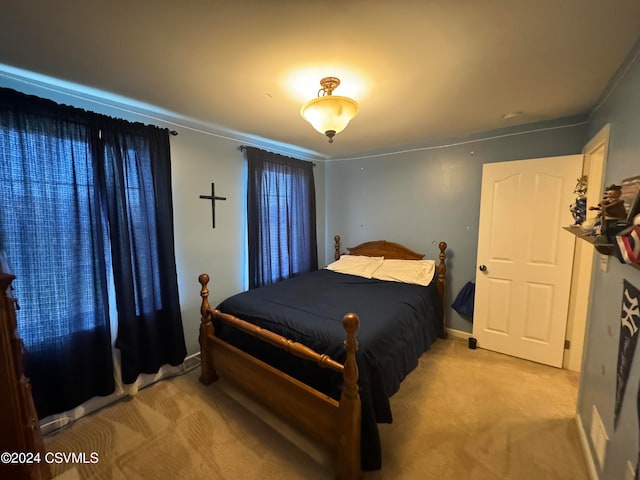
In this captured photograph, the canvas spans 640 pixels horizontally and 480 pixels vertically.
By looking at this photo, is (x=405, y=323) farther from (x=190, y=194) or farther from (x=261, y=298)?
(x=190, y=194)

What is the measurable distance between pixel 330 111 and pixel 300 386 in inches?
66.6

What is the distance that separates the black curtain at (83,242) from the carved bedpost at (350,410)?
174cm

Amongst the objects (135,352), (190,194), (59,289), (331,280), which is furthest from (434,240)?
(59,289)

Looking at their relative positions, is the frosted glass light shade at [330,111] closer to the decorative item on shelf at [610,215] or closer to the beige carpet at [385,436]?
the decorative item on shelf at [610,215]

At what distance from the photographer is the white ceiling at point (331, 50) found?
1.14m

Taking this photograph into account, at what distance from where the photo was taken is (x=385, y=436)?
1755 millimetres

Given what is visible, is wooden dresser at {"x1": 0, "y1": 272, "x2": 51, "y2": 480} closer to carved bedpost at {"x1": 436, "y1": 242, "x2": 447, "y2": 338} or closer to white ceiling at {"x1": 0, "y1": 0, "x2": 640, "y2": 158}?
white ceiling at {"x1": 0, "y1": 0, "x2": 640, "y2": 158}

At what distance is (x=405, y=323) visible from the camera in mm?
2072

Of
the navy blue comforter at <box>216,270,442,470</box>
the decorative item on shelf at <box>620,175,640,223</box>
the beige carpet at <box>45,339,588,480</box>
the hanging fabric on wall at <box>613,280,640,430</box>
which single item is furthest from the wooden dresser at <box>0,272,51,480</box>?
the hanging fabric on wall at <box>613,280,640,430</box>

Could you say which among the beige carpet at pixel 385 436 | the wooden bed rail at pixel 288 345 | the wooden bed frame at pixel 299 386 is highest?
the wooden bed rail at pixel 288 345

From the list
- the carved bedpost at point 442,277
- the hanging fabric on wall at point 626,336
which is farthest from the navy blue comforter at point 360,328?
the hanging fabric on wall at point 626,336

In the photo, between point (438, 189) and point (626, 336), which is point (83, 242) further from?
point (438, 189)

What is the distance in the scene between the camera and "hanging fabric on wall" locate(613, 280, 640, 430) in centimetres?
110

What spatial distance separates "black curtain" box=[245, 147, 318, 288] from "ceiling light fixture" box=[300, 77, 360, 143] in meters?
1.52
